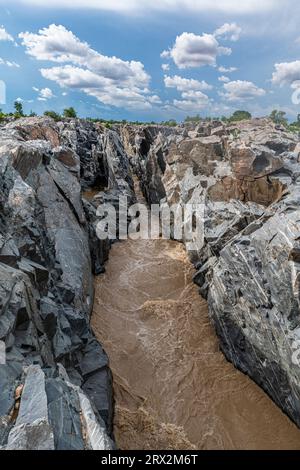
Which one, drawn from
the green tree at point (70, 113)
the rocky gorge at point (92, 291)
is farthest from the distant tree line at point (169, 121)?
the rocky gorge at point (92, 291)

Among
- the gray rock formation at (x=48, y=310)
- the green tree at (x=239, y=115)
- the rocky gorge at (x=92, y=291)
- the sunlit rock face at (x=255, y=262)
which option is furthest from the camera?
the green tree at (x=239, y=115)

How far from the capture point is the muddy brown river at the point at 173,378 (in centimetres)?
1146

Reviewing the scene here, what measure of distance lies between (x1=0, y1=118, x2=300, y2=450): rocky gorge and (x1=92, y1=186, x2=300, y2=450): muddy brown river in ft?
0.50

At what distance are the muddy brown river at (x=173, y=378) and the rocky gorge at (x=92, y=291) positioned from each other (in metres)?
0.15

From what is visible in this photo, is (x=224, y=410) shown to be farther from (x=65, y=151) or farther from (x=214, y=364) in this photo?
(x=65, y=151)

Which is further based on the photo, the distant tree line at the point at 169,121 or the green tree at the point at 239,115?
the green tree at the point at 239,115

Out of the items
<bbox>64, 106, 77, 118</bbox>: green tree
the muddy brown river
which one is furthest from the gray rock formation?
<bbox>64, 106, 77, 118</bbox>: green tree

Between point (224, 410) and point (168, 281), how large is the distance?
33.4 ft

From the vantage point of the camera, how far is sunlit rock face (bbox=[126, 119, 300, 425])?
12.0 m

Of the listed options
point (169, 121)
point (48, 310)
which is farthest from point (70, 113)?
point (48, 310)

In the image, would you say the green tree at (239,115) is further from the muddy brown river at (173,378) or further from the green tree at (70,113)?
the muddy brown river at (173,378)
